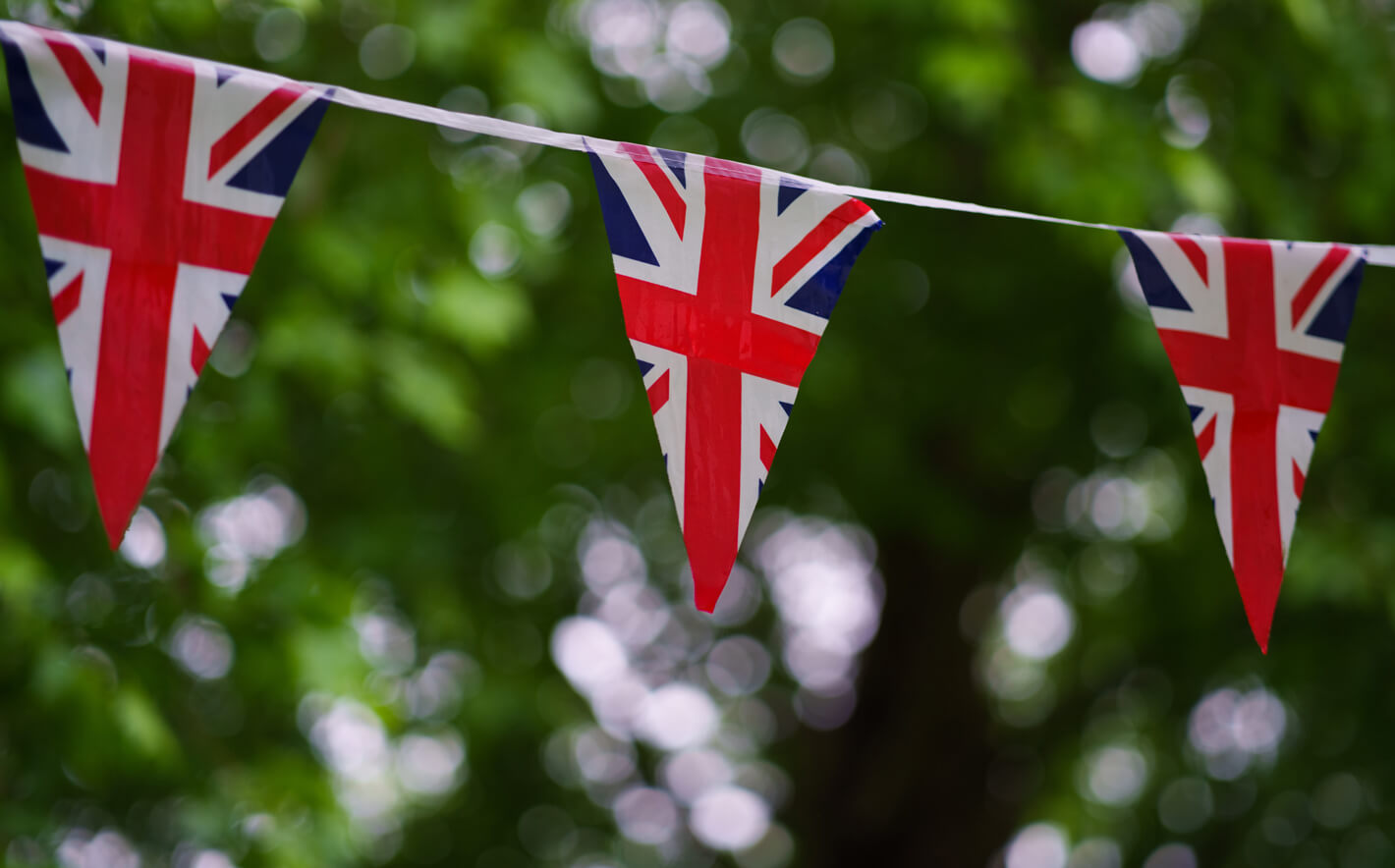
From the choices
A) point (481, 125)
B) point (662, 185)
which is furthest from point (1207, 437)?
point (481, 125)

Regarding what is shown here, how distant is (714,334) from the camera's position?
4.83 ft

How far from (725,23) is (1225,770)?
4.64 metres

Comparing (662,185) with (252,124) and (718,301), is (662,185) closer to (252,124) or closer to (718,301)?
(718,301)

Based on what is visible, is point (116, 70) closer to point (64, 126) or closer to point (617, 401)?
point (64, 126)

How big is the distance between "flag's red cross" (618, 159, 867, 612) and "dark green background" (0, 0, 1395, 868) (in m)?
0.99

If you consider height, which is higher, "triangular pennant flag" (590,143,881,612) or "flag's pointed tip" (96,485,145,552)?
"triangular pennant flag" (590,143,881,612)

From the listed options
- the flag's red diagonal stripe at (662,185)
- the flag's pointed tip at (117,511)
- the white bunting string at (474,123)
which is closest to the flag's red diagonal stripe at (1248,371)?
the white bunting string at (474,123)

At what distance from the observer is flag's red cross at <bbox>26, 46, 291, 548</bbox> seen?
1210 millimetres

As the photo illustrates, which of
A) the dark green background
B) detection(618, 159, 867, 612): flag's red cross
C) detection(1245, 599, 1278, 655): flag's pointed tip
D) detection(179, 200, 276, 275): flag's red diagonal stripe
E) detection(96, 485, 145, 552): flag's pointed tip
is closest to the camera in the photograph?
detection(96, 485, 145, 552): flag's pointed tip

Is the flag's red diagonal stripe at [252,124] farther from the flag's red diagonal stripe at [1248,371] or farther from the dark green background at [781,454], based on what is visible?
the flag's red diagonal stripe at [1248,371]

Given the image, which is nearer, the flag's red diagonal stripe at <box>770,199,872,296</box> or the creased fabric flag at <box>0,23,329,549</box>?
the creased fabric flag at <box>0,23,329,549</box>

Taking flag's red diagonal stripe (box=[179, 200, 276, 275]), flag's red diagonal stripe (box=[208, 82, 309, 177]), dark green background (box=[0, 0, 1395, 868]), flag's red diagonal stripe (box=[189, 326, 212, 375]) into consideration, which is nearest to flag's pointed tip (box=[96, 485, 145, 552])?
flag's red diagonal stripe (box=[189, 326, 212, 375])

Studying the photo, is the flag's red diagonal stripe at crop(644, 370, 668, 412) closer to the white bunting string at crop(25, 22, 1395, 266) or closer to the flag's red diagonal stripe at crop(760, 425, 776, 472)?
the flag's red diagonal stripe at crop(760, 425, 776, 472)

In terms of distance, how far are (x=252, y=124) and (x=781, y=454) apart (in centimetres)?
261
